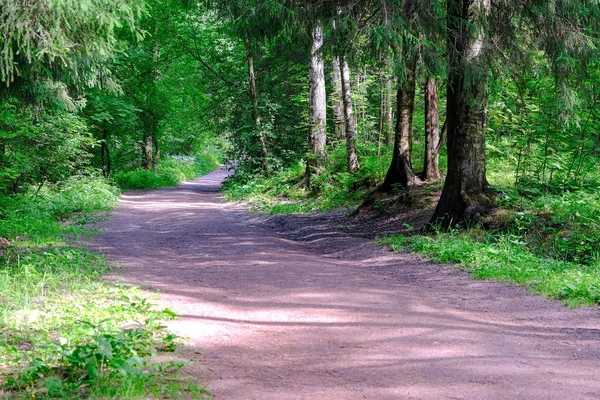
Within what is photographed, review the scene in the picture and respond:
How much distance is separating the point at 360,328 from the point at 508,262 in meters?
4.33

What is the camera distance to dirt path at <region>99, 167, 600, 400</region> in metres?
4.00

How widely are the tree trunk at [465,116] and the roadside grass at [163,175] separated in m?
22.5

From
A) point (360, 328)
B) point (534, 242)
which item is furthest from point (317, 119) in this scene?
point (360, 328)

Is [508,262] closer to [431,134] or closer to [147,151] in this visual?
[431,134]

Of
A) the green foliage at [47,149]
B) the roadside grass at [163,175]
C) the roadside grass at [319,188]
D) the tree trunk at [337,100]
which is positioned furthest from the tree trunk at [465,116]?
the roadside grass at [163,175]

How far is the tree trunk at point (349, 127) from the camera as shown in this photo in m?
18.0

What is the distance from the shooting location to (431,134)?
15062 millimetres

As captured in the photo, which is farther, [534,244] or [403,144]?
[403,144]

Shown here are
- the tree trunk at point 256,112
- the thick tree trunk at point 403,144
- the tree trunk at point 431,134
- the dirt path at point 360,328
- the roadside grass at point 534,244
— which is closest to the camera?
the dirt path at point 360,328

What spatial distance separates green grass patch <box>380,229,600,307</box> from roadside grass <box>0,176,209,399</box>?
5.00 metres

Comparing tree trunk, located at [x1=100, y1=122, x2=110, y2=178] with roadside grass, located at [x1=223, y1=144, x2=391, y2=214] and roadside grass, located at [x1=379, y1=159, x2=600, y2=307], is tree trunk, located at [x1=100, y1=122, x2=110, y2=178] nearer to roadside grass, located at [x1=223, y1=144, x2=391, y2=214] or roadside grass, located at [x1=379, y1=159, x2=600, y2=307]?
roadside grass, located at [x1=223, y1=144, x2=391, y2=214]

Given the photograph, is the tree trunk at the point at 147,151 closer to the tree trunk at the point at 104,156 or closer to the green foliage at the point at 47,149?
the tree trunk at the point at 104,156

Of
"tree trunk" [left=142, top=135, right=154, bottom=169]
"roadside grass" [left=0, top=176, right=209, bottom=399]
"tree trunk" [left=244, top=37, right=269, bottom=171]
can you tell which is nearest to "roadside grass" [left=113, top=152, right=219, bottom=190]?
"tree trunk" [left=142, top=135, right=154, bottom=169]

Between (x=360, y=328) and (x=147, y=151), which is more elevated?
(x=147, y=151)
